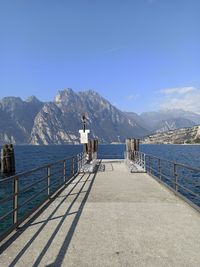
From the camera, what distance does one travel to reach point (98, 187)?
13.0 metres

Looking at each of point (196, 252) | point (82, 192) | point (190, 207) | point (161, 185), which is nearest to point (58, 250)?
point (196, 252)

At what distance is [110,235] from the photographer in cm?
620

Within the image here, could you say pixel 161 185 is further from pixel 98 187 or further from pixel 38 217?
pixel 38 217

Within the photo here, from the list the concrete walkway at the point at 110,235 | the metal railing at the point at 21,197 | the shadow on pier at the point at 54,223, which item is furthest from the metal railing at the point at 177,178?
the metal railing at the point at 21,197

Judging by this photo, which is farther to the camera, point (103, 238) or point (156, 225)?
point (156, 225)

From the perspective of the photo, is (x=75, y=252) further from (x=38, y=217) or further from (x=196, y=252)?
(x=38, y=217)

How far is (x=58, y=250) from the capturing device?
533cm

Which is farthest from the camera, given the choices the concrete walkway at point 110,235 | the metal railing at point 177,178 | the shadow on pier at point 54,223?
the metal railing at point 177,178

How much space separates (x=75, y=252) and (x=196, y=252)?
2.22 metres

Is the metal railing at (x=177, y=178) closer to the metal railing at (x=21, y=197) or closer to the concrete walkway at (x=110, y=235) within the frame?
the concrete walkway at (x=110, y=235)

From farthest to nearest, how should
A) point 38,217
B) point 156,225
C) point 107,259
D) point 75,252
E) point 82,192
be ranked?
point 82,192
point 38,217
point 156,225
point 75,252
point 107,259

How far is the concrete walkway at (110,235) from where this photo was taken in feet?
16.1

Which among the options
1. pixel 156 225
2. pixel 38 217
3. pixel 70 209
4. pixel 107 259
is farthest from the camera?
pixel 70 209

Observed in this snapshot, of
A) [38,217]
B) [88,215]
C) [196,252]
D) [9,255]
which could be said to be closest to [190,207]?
[88,215]
